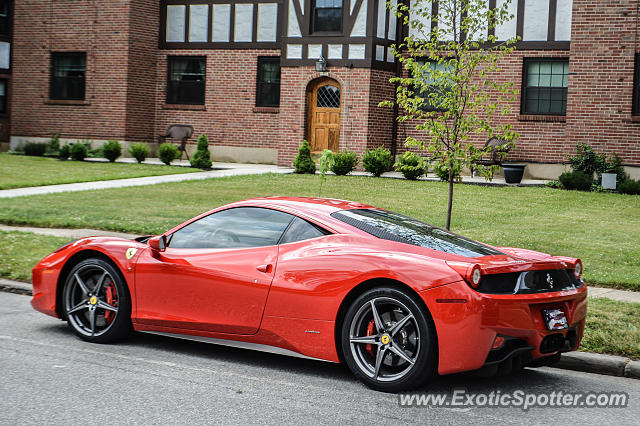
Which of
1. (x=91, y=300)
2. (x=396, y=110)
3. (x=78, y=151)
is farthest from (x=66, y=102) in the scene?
(x=91, y=300)

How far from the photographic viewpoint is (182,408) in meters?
4.96

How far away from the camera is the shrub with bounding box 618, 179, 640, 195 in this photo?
20.6 metres

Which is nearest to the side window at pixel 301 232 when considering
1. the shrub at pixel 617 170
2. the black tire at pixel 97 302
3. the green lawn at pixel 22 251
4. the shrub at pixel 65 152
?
the black tire at pixel 97 302

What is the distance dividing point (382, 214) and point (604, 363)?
84.5 inches

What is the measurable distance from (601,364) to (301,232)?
8.74 ft

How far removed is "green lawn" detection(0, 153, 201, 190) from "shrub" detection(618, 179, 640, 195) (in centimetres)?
1211

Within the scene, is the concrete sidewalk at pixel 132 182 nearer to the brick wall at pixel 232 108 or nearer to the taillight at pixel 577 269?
the brick wall at pixel 232 108

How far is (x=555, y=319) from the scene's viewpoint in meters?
5.49

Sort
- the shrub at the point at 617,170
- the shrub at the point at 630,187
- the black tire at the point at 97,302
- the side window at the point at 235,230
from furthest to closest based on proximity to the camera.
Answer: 1. the shrub at the point at 617,170
2. the shrub at the point at 630,187
3. the black tire at the point at 97,302
4. the side window at the point at 235,230

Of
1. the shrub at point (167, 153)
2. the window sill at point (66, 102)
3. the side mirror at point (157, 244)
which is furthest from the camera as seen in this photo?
the window sill at point (66, 102)

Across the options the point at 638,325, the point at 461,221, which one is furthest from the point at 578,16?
the point at 638,325

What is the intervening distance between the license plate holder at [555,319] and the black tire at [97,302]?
334 cm

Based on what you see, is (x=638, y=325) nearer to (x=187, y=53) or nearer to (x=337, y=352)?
(x=337, y=352)

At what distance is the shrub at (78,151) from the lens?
26656mm
